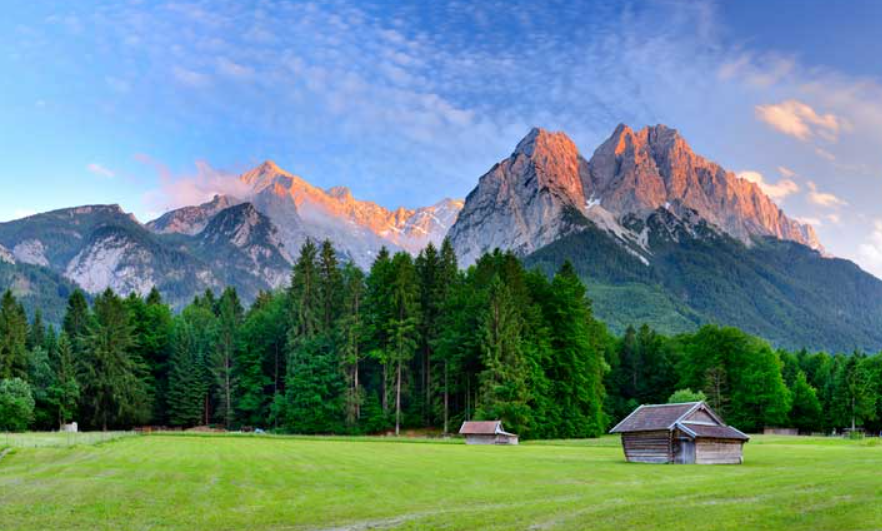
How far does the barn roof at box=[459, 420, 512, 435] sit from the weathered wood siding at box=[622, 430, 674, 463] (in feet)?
65.0

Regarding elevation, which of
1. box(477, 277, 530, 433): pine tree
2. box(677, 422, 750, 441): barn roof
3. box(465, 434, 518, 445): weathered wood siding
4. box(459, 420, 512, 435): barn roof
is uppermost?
box(477, 277, 530, 433): pine tree

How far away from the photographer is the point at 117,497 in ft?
77.1

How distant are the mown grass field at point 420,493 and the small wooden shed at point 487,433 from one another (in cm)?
2256

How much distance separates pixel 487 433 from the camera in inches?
2509

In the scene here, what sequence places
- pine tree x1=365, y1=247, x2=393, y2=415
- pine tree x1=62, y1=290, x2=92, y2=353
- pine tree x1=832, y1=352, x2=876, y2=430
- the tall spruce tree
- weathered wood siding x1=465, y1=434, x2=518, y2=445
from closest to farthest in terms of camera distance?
1. weathered wood siding x1=465, y1=434, x2=518, y2=445
2. the tall spruce tree
3. pine tree x1=365, y1=247, x2=393, y2=415
4. pine tree x1=62, y1=290, x2=92, y2=353
5. pine tree x1=832, y1=352, x2=876, y2=430

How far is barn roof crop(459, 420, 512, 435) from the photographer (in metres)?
63.6

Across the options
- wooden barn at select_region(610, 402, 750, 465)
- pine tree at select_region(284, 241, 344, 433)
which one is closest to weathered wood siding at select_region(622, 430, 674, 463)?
wooden barn at select_region(610, 402, 750, 465)

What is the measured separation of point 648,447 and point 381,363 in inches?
1464

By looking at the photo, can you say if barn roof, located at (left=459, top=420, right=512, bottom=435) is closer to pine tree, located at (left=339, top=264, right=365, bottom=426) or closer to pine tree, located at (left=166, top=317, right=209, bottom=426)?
→ pine tree, located at (left=339, top=264, right=365, bottom=426)

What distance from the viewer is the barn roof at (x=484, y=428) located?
209 ft

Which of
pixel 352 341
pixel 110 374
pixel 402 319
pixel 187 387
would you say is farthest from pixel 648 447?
pixel 110 374

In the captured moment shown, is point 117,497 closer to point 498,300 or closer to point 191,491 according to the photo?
point 191,491

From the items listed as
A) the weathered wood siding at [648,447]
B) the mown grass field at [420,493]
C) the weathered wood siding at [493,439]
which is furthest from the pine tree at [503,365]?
the mown grass field at [420,493]

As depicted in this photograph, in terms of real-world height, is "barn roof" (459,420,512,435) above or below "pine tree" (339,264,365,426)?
below
